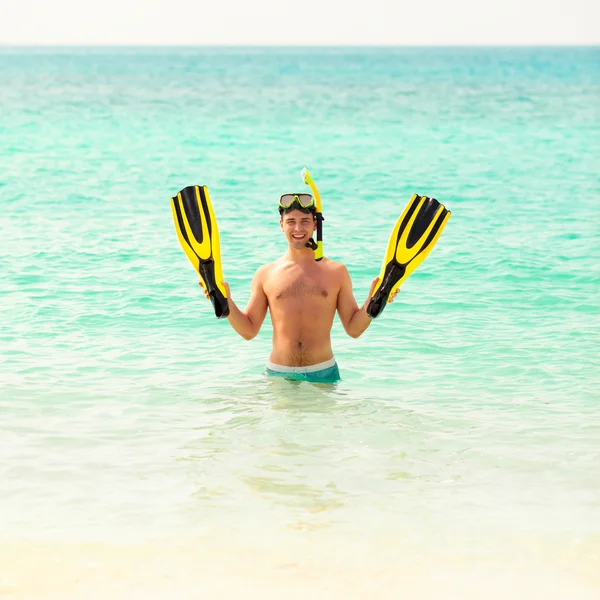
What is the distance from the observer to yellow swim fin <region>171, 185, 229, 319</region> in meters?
5.41

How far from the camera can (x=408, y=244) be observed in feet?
18.5

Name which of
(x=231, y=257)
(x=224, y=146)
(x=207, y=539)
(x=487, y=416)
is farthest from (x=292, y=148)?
(x=207, y=539)

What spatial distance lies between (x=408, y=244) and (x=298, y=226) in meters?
0.63

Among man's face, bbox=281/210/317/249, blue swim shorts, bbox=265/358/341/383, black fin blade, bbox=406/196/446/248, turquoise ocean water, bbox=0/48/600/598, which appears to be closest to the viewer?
turquoise ocean water, bbox=0/48/600/598

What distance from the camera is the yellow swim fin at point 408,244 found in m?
5.45

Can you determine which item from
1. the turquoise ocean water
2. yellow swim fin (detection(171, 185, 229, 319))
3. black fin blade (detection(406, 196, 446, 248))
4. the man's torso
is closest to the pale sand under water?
the turquoise ocean water

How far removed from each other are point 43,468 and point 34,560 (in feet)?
3.42

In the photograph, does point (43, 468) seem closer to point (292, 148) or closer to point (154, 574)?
point (154, 574)

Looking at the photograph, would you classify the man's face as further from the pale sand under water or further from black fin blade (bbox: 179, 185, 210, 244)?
the pale sand under water

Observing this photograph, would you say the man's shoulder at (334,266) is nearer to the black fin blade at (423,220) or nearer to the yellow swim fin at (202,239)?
the black fin blade at (423,220)

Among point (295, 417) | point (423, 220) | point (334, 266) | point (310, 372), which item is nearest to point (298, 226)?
point (334, 266)

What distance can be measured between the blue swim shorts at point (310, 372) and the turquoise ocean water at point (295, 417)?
17 cm

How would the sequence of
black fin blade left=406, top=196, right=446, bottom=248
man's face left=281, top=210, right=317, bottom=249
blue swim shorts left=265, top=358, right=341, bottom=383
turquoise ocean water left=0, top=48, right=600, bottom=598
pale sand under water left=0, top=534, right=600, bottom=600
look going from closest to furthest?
pale sand under water left=0, top=534, right=600, bottom=600 → turquoise ocean water left=0, top=48, right=600, bottom=598 → man's face left=281, top=210, right=317, bottom=249 → black fin blade left=406, top=196, right=446, bottom=248 → blue swim shorts left=265, top=358, right=341, bottom=383

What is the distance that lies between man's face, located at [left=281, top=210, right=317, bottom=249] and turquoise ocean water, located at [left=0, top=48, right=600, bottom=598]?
0.94 metres
